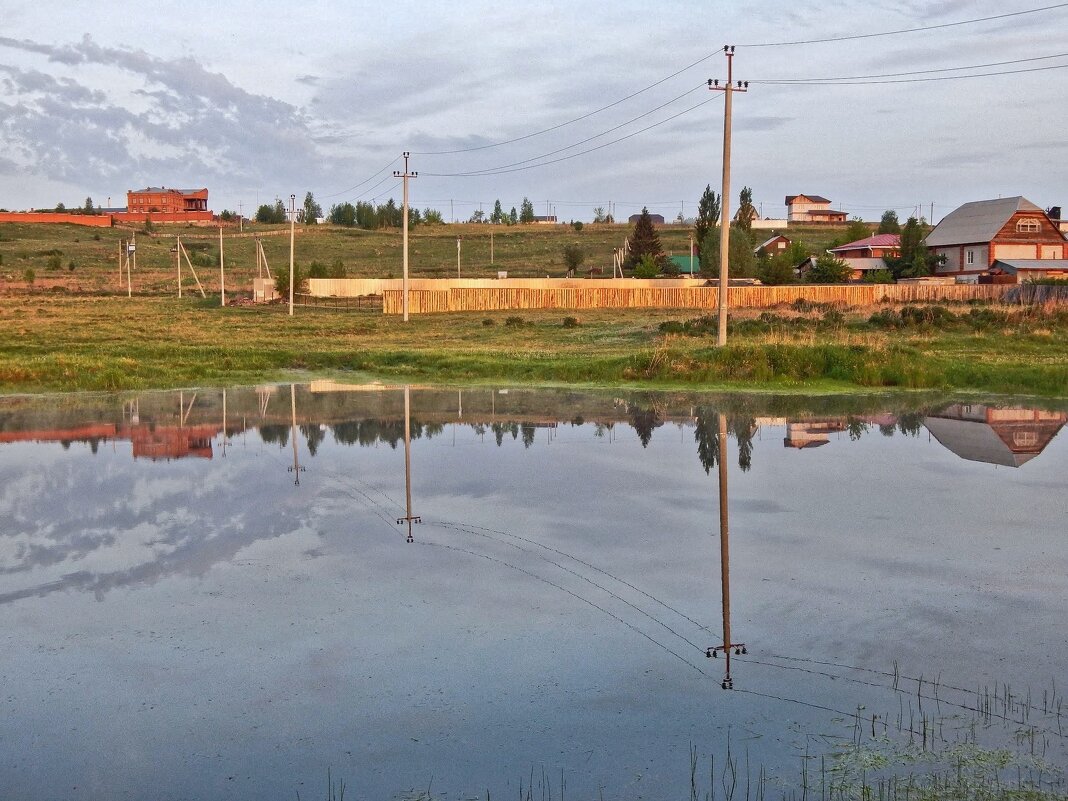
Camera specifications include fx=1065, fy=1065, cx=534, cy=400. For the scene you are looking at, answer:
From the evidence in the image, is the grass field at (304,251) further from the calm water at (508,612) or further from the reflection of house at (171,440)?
the calm water at (508,612)

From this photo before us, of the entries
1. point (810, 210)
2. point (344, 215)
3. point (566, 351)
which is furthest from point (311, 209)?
point (566, 351)

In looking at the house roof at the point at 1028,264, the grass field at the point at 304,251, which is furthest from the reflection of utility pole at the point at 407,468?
the grass field at the point at 304,251

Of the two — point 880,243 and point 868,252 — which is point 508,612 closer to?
point 868,252

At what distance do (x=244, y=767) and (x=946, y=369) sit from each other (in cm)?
2310

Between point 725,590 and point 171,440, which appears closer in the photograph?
point 725,590

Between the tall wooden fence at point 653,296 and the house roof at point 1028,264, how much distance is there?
10.1 metres

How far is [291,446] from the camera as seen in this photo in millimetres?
16641

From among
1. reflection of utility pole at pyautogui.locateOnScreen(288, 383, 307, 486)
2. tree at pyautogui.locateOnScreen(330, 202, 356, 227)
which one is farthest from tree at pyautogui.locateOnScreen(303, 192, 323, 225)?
reflection of utility pole at pyautogui.locateOnScreen(288, 383, 307, 486)

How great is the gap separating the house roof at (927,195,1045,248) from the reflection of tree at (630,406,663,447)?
62.7 m

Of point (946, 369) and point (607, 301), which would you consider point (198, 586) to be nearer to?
point (946, 369)

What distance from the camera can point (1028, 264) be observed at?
2864 inches

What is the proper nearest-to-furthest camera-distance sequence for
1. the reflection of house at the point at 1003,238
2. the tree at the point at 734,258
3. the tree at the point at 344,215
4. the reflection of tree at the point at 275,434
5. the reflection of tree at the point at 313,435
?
the reflection of tree at the point at 313,435 < the reflection of tree at the point at 275,434 < the reflection of house at the point at 1003,238 < the tree at the point at 734,258 < the tree at the point at 344,215

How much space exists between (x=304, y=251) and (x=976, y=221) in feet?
234

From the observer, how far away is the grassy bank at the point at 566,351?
25.2 metres
